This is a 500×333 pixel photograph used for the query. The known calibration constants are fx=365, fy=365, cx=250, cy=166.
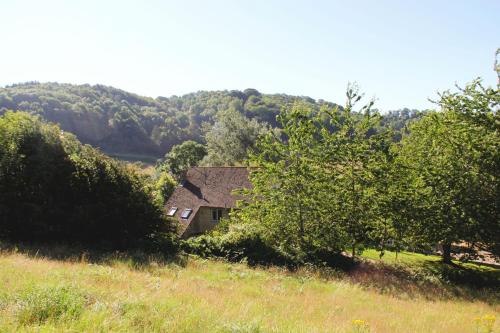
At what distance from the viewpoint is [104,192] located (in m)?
17.3

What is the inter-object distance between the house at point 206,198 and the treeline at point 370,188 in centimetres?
1446

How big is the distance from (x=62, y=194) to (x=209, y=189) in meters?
19.5

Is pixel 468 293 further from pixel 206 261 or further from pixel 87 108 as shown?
pixel 87 108

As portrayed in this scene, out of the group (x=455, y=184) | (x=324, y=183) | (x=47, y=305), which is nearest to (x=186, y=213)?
(x=324, y=183)

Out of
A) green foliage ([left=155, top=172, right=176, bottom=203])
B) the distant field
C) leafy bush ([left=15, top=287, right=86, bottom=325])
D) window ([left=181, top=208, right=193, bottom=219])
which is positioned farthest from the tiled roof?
the distant field

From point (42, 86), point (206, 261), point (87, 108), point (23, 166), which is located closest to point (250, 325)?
point (206, 261)

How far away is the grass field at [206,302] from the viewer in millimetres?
5363

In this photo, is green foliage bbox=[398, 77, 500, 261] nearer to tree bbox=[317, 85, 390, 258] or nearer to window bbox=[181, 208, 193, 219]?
tree bbox=[317, 85, 390, 258]

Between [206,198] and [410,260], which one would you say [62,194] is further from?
[410,260]

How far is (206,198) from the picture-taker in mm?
35375

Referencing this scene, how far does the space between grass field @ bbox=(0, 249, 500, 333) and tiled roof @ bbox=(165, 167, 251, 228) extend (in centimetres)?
1934

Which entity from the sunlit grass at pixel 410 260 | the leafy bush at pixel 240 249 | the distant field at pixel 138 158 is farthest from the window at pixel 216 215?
the distant field at pixel 138 158

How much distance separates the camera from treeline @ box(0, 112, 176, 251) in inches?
647

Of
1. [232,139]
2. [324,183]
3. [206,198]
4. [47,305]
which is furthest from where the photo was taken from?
[232,139]
